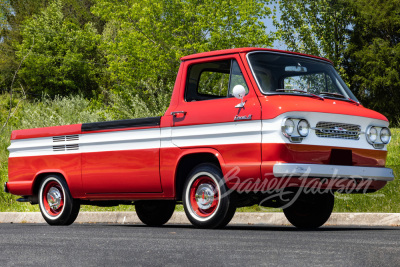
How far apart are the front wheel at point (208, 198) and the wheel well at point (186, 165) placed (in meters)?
0.19

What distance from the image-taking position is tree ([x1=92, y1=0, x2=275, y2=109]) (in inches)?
1658

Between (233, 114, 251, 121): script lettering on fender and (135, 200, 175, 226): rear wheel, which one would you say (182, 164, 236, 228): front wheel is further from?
(135, 200, 175, 226): rear wheel

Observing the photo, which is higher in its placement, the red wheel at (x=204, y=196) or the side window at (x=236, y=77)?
the side window at (x=236, y=77)

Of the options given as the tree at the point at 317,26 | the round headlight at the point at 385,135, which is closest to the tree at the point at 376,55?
the tree at the point at 317,26

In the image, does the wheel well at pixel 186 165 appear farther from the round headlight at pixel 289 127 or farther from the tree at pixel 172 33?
the tree at pixel 172 33

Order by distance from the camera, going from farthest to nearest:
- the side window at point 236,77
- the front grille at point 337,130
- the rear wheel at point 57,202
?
the rear wheel at point 57,202 < the side window at point 236,77 < the front grille at point 337,130

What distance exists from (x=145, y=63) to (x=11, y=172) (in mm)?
34076

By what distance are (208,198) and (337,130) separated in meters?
1.78

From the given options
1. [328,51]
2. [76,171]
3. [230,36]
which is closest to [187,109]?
[76,171]

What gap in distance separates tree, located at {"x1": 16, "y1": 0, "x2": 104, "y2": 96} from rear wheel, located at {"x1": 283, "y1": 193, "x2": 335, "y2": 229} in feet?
179

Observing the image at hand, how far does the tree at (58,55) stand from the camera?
63062 millimetres

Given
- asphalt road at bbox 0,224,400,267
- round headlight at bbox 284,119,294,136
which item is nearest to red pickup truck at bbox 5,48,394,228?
round headlight at bbox 284,119,294,136

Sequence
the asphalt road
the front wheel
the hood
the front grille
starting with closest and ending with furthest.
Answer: the asphalt road → the hood → the front grille → the front wheel

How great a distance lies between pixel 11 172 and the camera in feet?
36.9
